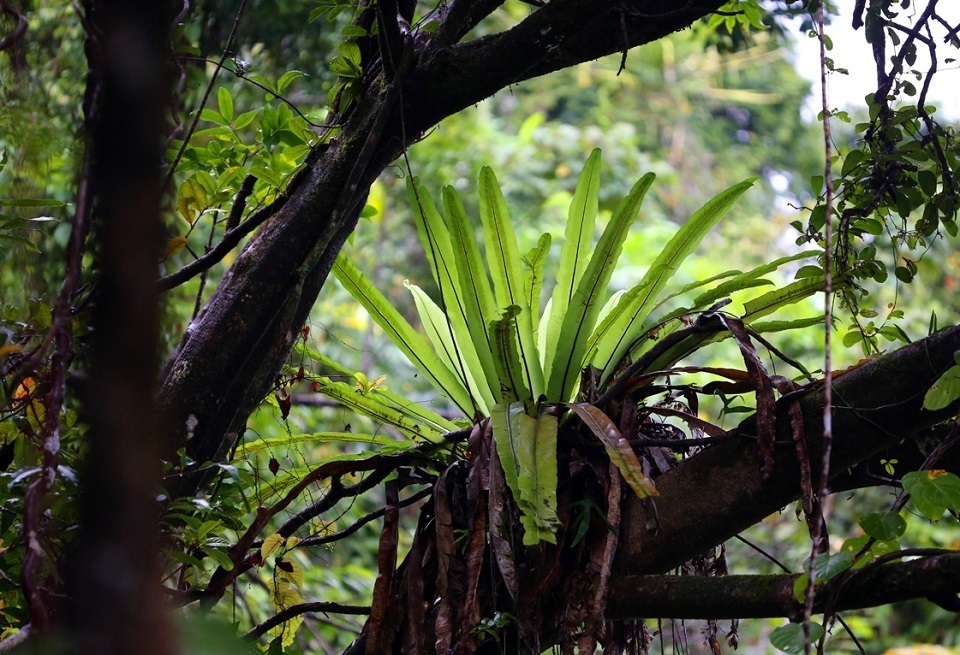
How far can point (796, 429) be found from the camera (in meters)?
1.03

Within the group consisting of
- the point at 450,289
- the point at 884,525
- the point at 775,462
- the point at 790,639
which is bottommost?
the point at 790,639

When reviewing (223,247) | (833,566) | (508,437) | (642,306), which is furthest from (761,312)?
(223,247)

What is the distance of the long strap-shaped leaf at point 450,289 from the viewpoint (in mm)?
1438

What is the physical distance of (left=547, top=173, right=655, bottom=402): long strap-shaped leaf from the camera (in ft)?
4.43

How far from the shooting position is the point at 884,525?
0.85m

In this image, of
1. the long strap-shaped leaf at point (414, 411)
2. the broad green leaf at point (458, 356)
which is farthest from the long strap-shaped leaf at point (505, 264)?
the long strap-shaped leaf at point (414, 411)

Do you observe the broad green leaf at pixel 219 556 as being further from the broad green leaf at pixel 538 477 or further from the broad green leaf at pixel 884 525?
the broad green leaf at pixel 884 525

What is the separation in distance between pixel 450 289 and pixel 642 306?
0.35 m

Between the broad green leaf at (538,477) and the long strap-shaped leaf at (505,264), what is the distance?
18 cm

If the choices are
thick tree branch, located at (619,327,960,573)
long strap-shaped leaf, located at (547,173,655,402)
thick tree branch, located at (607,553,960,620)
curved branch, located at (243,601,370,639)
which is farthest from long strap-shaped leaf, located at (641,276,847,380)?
curved branch, located at (243,601,370,639)

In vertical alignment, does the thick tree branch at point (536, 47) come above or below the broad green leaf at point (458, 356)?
above

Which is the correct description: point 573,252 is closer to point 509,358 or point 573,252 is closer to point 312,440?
point 509,358

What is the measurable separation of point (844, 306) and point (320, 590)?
2.41m

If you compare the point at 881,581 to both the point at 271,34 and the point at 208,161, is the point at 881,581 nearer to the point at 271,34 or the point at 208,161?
the point at 208,161
